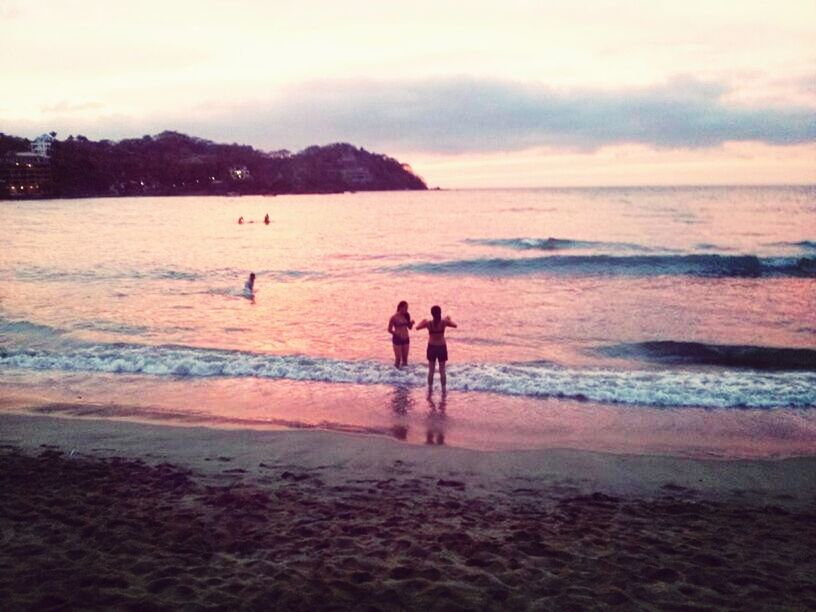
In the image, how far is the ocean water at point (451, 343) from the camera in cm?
1082

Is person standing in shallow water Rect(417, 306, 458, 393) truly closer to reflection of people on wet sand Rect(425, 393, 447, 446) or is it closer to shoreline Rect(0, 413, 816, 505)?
reflection of people on wet sand Rect(425, 393, 447, 446)

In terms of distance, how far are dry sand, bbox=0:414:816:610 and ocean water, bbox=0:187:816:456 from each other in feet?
4.32

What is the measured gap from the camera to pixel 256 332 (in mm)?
18438

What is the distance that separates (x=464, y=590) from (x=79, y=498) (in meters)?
4.44

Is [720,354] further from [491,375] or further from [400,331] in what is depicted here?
[400,331]

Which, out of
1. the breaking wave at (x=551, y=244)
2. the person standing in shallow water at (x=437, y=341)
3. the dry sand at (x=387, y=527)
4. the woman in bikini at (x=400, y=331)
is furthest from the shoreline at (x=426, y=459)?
the breaking wave at (x=551, y=244)

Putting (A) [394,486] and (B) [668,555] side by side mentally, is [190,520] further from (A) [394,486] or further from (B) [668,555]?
(B) [668,555]

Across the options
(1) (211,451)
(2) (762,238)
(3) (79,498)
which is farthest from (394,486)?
(2) (762,238)

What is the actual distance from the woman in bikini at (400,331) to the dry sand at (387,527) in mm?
4861

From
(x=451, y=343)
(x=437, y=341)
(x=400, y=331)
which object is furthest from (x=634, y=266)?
(x=437, y=341)

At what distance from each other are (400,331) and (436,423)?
3765 millimetres

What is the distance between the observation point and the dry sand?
16.2 feet

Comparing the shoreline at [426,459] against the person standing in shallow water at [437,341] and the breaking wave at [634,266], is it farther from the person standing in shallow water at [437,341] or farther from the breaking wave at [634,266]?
the breaking wave at [634,266]

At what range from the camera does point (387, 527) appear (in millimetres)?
6207
